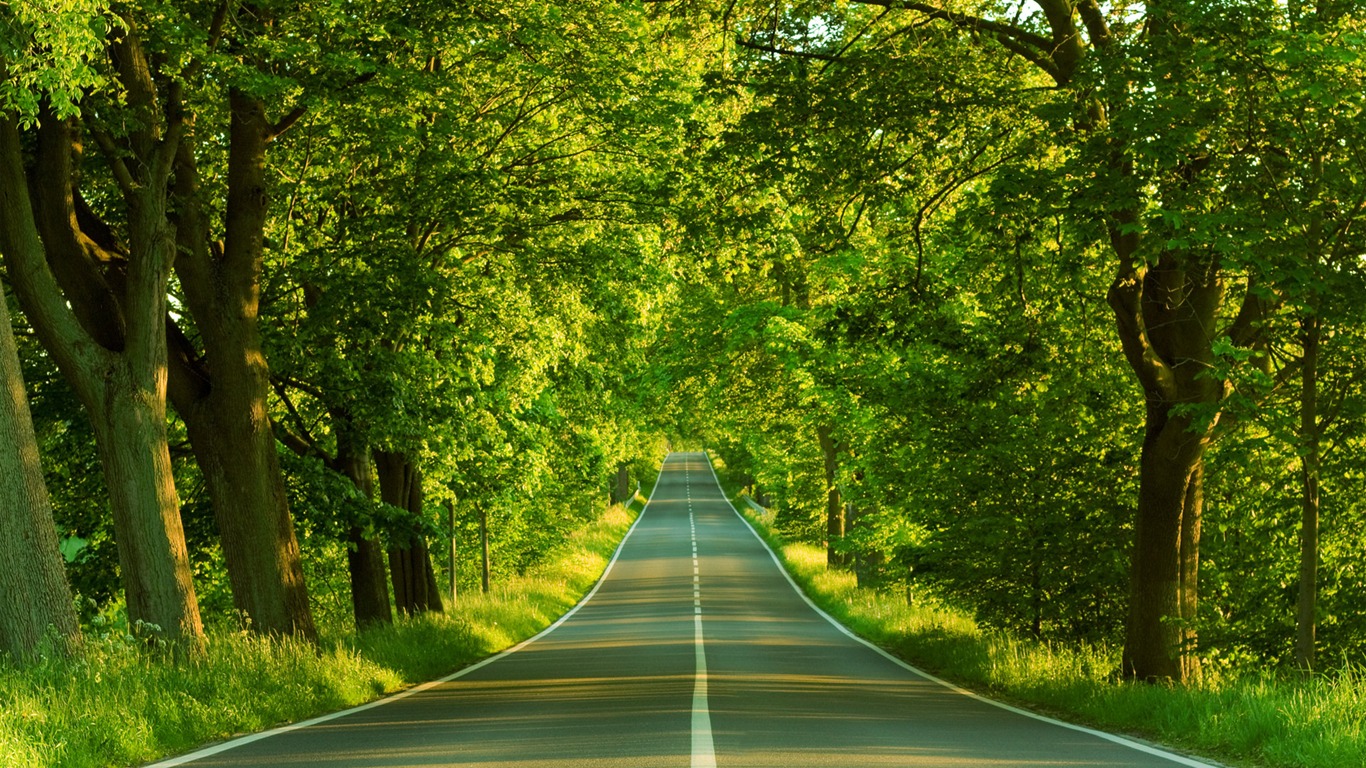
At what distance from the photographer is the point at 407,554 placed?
22.6m

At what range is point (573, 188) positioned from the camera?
18.6 m

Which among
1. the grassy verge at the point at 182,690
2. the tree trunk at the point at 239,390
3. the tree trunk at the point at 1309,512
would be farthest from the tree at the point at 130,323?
the tree trunk at the point at 1309,512

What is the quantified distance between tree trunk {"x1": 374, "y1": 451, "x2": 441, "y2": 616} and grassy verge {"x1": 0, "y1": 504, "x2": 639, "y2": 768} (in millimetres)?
3595

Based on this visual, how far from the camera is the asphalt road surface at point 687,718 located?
338 inches

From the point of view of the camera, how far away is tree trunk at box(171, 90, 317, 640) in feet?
46.8

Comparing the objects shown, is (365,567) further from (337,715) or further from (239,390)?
(337,715)

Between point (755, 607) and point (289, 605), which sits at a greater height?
point (289, 605)

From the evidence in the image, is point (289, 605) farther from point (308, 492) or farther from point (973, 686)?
point (973, 686)

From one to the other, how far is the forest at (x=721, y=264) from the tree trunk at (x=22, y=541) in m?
0.03

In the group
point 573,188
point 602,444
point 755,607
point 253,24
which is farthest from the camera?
point 602,444

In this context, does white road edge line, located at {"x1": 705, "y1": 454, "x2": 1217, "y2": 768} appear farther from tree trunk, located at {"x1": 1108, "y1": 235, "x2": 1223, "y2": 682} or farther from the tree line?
the tree line

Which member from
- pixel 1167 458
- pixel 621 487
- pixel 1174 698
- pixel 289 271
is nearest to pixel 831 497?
pixel 289 271

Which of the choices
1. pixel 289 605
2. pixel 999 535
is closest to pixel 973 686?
pixel 999 535

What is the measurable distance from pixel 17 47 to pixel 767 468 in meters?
42.5
